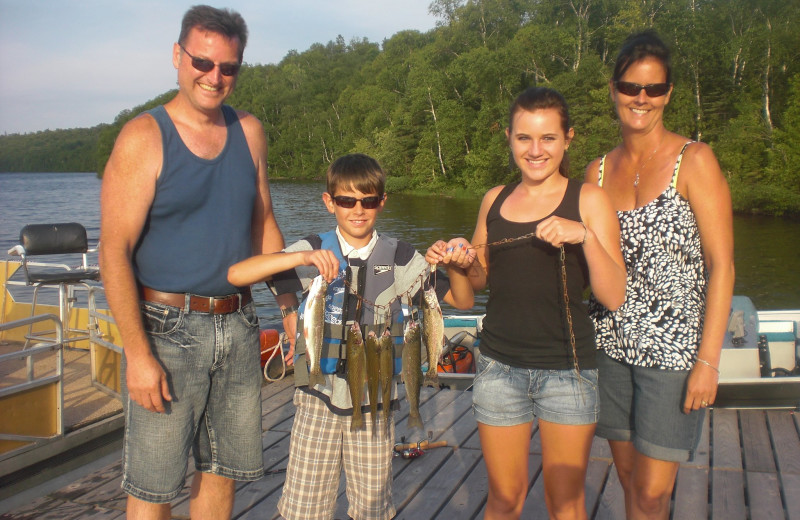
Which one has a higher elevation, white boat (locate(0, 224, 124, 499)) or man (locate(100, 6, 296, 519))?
man (locate(100, 6, 296, 519))

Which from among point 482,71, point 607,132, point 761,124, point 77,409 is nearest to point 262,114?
point 482,71

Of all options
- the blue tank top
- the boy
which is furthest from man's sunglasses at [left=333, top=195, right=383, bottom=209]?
the blue tank top

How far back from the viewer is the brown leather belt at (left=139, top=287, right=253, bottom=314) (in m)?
2.93

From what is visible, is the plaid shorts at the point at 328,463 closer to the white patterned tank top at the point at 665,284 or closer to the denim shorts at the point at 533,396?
the denim shorts at the point at 533,396

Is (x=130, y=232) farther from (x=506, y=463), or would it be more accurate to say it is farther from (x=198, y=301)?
(x=506, y=463)

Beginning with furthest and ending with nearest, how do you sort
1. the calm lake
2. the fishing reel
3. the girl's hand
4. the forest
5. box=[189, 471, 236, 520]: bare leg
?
the forest
the calm lake
the fishing reel
box=[189, 471, 236, 520]: bare leg
the girl's hand

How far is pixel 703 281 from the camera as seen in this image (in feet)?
9.32

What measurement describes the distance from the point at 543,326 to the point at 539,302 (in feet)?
0.36

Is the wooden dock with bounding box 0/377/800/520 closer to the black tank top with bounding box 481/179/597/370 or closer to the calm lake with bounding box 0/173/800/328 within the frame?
the black tank top with bounding box 481/179/597/370

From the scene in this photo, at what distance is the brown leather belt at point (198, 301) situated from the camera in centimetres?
293

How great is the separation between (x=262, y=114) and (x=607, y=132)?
7042 cm

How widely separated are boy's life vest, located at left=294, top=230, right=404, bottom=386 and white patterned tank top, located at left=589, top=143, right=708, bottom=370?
1.11m

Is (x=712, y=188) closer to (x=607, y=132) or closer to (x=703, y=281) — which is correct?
(x=703, y=281)

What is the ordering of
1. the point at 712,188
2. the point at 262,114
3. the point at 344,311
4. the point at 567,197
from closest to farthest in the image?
the point at 712,188 → the point at 567,197 → the point at 344,311 → the point at 262,114
